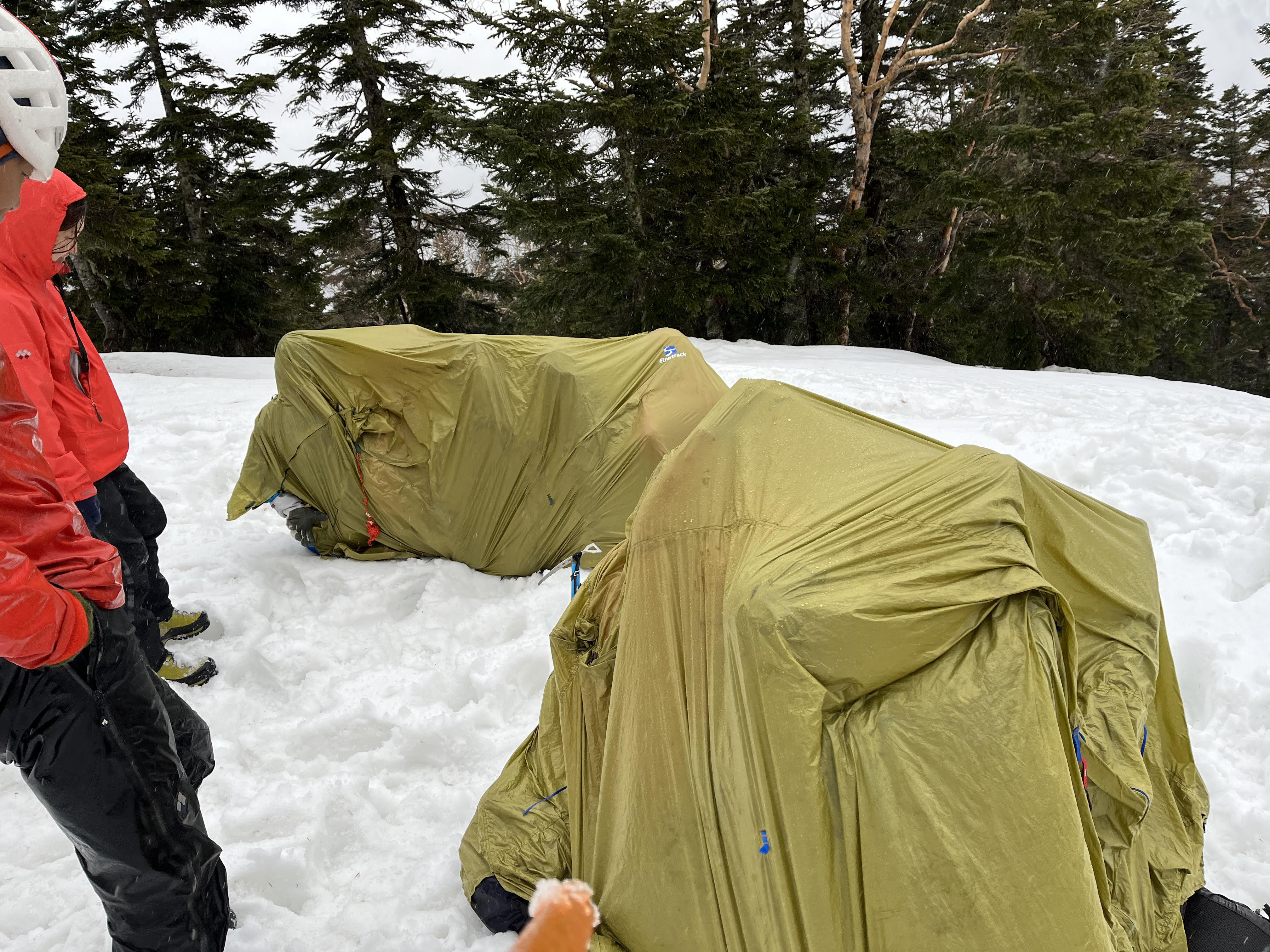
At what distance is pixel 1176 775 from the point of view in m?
2.39

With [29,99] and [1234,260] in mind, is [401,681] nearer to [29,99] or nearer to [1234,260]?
[29,99]

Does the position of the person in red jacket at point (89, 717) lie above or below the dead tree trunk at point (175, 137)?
below

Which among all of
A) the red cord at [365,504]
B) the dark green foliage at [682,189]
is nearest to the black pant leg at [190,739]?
the red cord at [365,504]

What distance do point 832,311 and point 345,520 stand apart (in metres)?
13.7

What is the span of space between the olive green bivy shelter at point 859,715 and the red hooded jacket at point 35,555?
4.34ft

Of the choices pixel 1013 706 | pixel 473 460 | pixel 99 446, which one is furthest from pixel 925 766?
pixel 473 460

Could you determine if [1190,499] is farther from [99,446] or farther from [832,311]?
[832,311]

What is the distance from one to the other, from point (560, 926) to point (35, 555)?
1.47 metres

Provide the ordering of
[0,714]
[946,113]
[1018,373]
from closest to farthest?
[0,714], [1018,373], [946,113]

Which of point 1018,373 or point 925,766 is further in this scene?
point 1018,373

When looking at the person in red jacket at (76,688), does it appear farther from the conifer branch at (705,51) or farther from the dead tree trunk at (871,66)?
the dead tree trunk at (871,66)

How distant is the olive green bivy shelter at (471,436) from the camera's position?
4.64m

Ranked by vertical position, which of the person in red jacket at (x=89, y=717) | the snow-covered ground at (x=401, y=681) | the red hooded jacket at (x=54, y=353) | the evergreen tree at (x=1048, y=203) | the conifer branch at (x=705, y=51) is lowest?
the snow-covered ground at (x=401, y=681)

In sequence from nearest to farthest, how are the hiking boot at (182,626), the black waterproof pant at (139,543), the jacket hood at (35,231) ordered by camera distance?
Answer: the jacket hood at (35,231) → the black waterproof pant at (139,543) → the hiking boot at (182,626)
